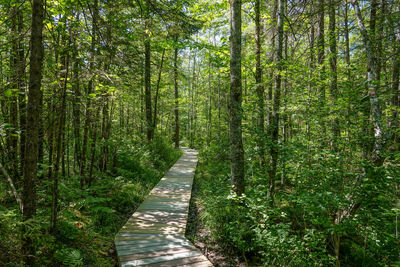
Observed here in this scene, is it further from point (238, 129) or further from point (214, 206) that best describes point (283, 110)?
point (214, 206)

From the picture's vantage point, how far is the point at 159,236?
3.84 m

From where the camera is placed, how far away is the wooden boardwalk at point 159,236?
314cm

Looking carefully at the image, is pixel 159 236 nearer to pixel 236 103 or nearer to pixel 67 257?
pixel 67 257

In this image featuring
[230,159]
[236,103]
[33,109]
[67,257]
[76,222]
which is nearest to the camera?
[33,109]

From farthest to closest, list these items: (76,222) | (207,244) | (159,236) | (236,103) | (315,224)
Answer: (236,103), (207,244), (315,224), (159,236), (76,222)

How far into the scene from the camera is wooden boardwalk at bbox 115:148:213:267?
3.14m

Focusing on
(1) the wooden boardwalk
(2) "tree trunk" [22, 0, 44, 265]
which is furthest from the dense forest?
(1) the wooden boardwalk

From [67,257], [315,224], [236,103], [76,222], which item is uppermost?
[236,103]

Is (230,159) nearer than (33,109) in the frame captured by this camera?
No

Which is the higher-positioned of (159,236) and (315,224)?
(315,224)

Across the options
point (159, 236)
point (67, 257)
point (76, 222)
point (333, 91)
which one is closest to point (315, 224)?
point (333, 91)

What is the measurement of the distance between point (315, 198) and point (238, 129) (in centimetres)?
208

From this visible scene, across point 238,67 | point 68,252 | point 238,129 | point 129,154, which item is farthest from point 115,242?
point 129,154

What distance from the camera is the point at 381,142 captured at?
136 inches
